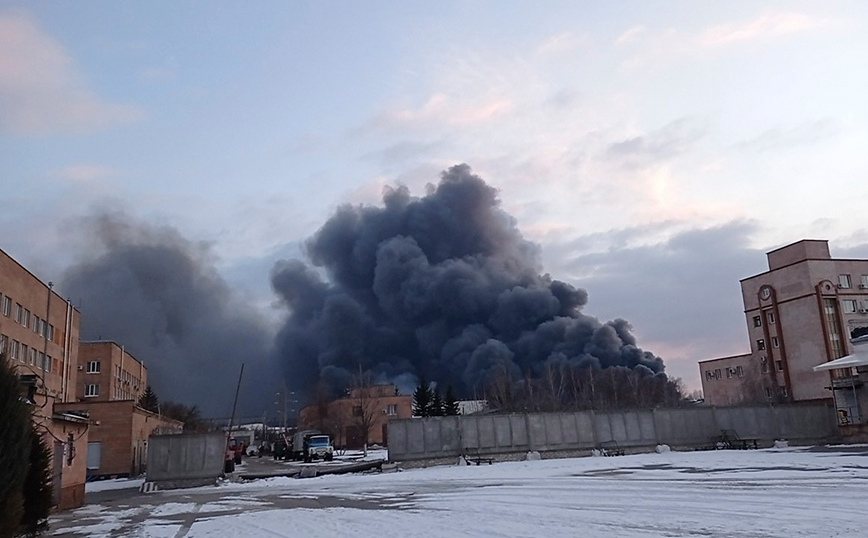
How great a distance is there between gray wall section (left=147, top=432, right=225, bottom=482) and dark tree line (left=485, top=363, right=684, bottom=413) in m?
41.7

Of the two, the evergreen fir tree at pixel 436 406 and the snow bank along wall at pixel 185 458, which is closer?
the snow bank along wall at pixel 185 458

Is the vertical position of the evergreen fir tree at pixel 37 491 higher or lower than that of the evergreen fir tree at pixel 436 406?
lower

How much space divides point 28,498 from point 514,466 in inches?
937

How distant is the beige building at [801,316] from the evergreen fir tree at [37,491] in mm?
69711

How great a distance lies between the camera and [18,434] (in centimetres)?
895

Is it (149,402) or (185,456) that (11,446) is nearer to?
(185,456)

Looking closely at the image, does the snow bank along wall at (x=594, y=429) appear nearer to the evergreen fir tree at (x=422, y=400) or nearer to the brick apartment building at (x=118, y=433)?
the brick apartment building at (x=118, y=433)

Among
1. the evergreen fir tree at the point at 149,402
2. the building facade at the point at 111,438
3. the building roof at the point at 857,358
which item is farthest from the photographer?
the evergreen fir tree at the point at 149,402

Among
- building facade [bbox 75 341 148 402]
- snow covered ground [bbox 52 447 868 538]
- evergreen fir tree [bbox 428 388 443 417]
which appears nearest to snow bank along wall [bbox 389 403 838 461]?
snow covered ground [bbox 52 447 868 538]

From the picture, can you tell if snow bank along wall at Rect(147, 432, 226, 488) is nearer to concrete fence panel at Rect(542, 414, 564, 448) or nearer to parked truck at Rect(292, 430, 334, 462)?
concrete fence panel at Rect(542, 414, 564, 448)

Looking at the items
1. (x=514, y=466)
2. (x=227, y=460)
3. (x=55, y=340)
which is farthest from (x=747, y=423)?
(x=55, y=340)

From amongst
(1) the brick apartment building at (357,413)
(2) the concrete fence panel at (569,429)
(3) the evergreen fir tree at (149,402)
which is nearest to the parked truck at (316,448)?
(2) the concrete fence panel at (569,429)

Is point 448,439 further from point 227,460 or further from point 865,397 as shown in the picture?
point 865,397

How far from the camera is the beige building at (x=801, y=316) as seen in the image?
228ft
